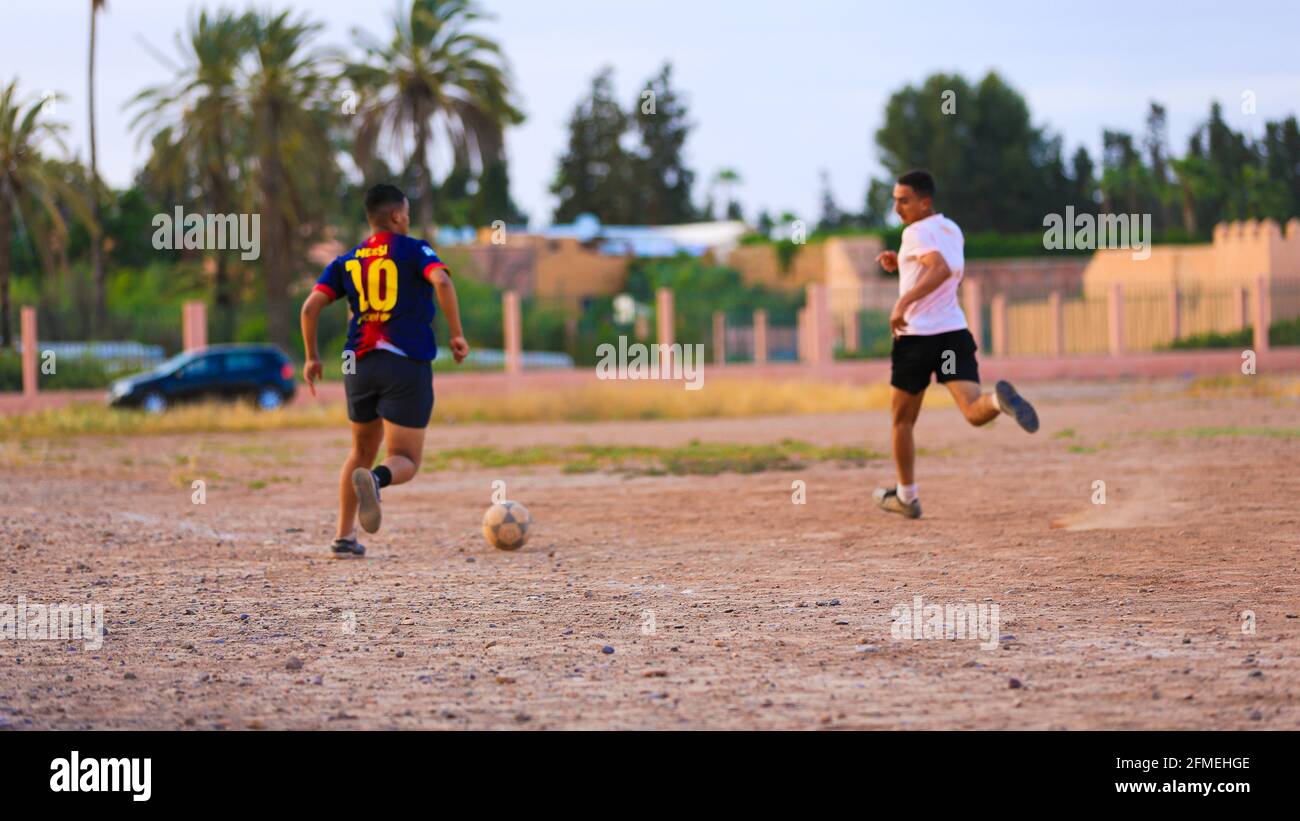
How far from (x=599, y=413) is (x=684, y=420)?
138 cm

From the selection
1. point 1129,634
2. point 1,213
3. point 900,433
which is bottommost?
point 1129,634

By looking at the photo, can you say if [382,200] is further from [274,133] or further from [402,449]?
[274,133]

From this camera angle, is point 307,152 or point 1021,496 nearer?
point 1021,496

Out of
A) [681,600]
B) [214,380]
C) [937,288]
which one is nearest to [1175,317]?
[214,380]

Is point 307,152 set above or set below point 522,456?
above

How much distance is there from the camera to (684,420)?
79.9ft

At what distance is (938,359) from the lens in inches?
371

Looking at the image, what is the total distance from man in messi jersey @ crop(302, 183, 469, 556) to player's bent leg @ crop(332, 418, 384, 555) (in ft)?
0.04

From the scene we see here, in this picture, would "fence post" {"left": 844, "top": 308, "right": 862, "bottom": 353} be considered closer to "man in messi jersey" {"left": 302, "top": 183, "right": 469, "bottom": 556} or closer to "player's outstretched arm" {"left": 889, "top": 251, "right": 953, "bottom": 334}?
"player's outstretched arm" {"left": 889, "top": 251, "right": 953, "bottom": 334}

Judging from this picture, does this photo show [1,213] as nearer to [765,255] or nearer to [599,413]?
[599,413]

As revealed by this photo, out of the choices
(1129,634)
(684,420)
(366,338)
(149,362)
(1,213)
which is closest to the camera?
(1129,634)

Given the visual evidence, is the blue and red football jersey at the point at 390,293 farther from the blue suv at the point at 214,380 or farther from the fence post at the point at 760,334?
the fence post at the point at 760,334

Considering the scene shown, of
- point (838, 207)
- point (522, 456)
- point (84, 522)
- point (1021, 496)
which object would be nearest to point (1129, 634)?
point (1021, 496)

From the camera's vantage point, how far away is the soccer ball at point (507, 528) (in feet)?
30.5
